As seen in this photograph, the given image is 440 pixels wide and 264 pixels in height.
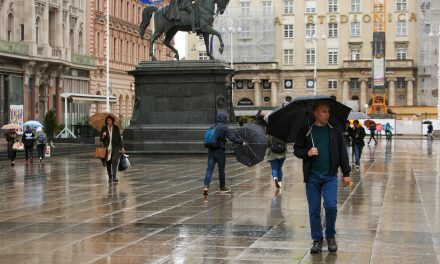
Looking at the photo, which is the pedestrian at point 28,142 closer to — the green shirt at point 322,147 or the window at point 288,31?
the green shirt at point 322,147

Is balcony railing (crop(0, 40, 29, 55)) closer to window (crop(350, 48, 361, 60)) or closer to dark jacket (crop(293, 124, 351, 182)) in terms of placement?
dark jacket (crop(293, 124, 351, 182))

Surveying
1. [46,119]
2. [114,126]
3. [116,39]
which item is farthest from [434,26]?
[114,126]

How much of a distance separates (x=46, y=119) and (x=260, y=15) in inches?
2477

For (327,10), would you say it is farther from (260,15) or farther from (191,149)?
(191,149)

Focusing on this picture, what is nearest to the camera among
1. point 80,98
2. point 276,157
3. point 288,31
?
point 276,157

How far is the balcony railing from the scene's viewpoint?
53.1m

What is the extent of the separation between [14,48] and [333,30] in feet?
216

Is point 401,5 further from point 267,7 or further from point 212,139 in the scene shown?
point 212,139

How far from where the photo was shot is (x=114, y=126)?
69.3 feet

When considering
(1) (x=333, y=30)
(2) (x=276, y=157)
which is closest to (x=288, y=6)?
(1) (x=333, y=30)

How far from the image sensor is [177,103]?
33781mm

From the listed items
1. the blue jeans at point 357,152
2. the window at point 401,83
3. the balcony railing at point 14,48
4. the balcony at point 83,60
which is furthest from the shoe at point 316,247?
the window at point 401,83

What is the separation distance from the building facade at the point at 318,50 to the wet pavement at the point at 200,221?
88212 millimetres

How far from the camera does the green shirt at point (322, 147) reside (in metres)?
10.0
